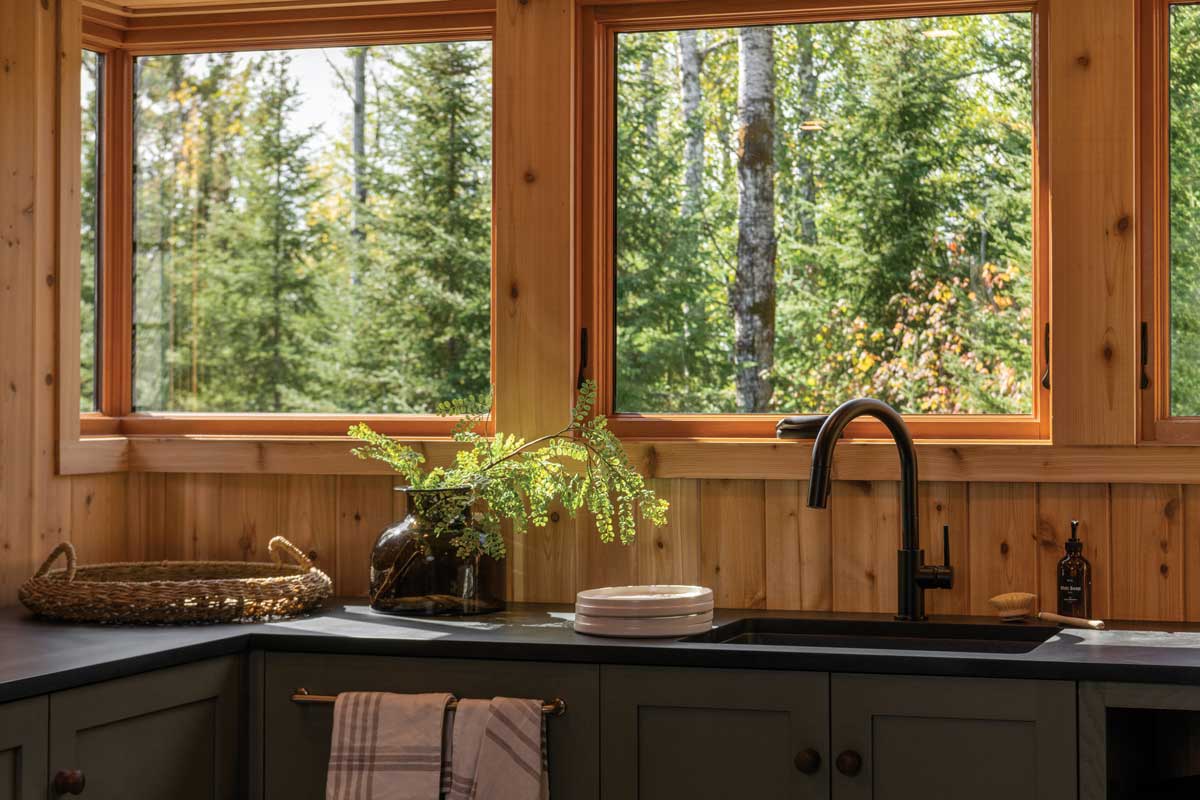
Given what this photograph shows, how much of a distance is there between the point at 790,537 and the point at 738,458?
0.63 feet

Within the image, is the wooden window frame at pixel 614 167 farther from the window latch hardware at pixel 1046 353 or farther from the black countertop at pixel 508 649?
the black countertop at pixel 508 649

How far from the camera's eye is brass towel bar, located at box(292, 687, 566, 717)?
217 centimetres

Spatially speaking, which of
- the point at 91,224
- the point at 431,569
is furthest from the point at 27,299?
the point at 431,569

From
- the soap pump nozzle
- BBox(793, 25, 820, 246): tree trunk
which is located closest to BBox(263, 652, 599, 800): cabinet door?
the soap pump nozzle

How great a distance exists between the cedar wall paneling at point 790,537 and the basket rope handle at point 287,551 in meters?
0.15

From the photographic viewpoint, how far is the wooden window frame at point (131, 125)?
297 cm

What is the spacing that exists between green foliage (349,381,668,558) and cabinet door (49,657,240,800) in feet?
1.73

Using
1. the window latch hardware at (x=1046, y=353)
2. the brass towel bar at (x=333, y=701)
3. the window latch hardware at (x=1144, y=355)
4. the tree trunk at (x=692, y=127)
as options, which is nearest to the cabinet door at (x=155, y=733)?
the brass towel bar at (x=333, y=701)

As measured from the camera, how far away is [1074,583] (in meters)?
2.51

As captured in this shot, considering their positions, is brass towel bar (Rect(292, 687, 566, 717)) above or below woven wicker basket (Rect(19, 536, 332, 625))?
below

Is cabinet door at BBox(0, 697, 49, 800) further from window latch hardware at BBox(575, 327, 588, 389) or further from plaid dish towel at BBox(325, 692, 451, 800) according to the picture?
window latch hardware at BBox(575, 327, 588, 389)

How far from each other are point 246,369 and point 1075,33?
1.91 metres

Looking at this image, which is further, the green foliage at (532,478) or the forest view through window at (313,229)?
the forest view through window at (313,229)

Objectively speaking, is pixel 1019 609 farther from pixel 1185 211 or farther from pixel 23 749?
pixel 23 749
